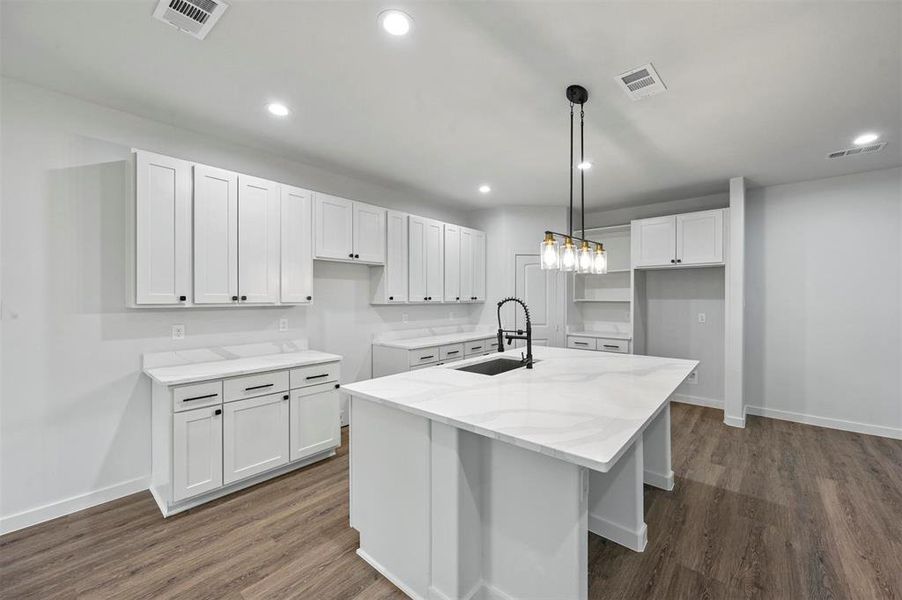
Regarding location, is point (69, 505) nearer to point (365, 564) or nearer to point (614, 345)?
point (365, 564)

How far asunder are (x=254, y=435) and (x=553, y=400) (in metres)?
2.16

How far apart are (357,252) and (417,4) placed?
2389 mm

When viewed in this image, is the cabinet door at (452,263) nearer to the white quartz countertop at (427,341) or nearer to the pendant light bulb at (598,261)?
the white quartz countertop at (427,341)

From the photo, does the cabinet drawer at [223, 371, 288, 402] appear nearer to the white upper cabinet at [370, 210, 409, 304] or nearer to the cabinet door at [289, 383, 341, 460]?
the cabinet door at [289, 383, 341, 460]

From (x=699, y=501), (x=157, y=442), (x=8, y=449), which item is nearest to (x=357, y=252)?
(x=157, y=442)

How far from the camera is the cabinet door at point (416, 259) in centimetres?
432

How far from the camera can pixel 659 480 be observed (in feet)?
8.98

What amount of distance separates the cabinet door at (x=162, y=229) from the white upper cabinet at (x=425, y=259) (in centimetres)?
217

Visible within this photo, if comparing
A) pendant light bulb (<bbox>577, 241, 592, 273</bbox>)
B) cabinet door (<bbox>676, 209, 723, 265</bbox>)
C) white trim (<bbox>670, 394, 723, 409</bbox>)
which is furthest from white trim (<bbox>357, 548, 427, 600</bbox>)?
cabinet door (<bbox>676, 209, 723, 265</bbox>)

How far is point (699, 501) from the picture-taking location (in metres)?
2.59

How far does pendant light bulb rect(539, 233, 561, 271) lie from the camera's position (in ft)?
7.38

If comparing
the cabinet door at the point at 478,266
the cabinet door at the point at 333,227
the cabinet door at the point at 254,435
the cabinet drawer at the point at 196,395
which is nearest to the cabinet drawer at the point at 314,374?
the cabinet door at the point at 254,435

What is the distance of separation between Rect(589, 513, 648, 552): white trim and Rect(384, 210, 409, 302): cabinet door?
2.76 metres

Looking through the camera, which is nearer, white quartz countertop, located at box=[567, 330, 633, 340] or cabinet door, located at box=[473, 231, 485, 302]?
white quartz countertop, located at box=[567, 330, 633, 340]
